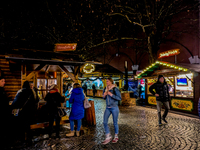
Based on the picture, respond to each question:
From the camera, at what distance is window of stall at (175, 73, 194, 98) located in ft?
31.3

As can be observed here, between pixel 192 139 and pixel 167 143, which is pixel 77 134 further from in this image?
pixel 192 139

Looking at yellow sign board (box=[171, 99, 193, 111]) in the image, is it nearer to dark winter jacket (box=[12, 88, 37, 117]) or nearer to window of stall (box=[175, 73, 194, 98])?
window of stall (box=[175, 73, 194, 98])

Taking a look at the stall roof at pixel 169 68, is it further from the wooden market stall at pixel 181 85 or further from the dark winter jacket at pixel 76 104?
the dark winter jacket at pixel 76 104

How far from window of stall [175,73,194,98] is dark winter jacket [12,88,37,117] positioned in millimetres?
9228

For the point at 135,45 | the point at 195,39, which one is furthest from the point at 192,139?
the point at 135,45

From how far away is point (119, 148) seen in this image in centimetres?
419

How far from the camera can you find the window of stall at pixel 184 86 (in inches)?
376

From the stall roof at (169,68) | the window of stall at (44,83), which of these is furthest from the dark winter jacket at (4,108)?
the window of stall at (44,83)

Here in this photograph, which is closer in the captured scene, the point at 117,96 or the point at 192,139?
the point at 117,96

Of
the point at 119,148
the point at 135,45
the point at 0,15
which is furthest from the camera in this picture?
the point at 135,45

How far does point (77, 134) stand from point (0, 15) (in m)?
9.96

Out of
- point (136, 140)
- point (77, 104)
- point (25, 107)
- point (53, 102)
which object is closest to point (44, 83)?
point (53, 102)

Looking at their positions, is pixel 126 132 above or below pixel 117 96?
below

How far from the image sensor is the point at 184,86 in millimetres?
10000
